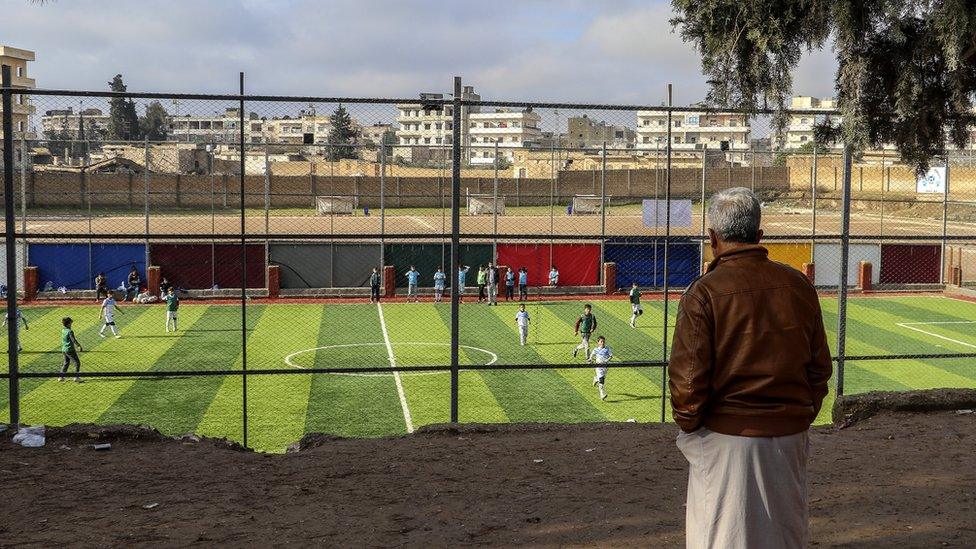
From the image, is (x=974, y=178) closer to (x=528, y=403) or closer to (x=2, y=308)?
(x=528, y=403)

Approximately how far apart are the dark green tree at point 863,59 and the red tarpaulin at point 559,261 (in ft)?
93.7

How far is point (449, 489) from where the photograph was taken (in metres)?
7.89

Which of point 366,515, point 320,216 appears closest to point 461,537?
point 366,515

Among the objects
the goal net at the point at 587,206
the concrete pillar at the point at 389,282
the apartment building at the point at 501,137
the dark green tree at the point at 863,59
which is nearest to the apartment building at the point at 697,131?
the dark green tree at the point at 863,59

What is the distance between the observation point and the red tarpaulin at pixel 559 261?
128 ft

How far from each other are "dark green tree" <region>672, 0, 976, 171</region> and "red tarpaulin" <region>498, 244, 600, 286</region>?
93.7 feet

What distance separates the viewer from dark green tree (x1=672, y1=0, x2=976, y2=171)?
9.40 metres

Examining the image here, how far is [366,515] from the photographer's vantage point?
7.22m

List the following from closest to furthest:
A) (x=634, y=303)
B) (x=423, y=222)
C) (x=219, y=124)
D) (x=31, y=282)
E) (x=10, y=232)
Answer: (x=10, y=232), (x=219, y=124), (x=634, y=303), (x=31, y=282), (x=423, y=222)

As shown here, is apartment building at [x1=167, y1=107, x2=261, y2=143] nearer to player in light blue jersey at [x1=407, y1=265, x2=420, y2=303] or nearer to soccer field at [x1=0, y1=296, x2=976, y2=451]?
soccer field at [x1=0, y1=296, x2=976, y2=451]

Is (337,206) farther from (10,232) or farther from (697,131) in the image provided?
(10,232)

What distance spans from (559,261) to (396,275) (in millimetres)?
6718

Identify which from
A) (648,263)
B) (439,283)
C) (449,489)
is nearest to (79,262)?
(439,283)

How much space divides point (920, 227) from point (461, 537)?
5095 centimetres
